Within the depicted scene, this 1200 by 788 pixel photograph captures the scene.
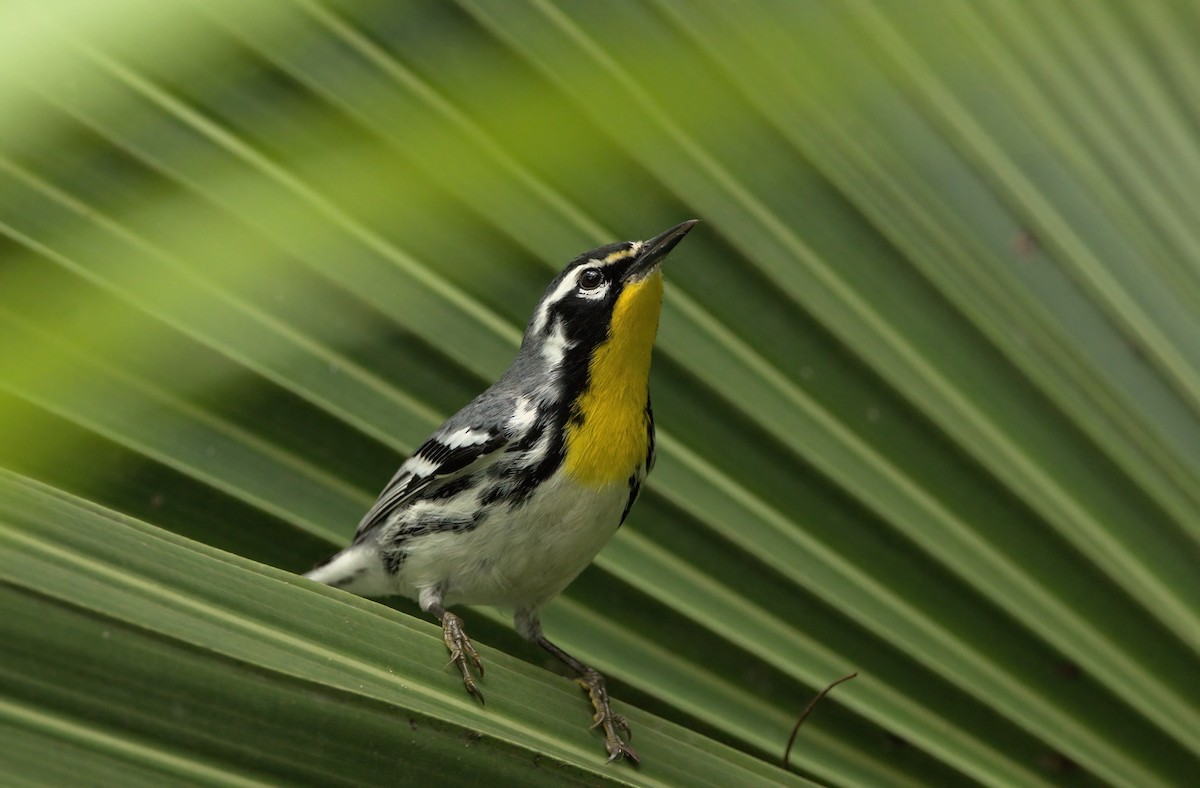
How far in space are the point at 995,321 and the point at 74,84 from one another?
6.96ft

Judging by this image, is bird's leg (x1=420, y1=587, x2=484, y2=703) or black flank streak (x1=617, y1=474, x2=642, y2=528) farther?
black flank streak (x1=617, y1=474, x2=642, y2=528)

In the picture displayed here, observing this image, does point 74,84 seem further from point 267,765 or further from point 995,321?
point 995,321

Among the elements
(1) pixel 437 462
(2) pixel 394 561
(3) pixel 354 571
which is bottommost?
(3) pixel 354 571

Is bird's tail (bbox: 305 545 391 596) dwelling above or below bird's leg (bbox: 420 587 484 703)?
below

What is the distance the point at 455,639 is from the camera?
2309mm

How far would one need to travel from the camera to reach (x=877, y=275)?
9.33 ft

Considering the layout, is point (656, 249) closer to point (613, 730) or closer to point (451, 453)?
point (451, 453)

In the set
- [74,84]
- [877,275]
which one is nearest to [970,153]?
[877,275]

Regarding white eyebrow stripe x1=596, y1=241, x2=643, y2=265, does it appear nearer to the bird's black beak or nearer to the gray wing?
the bird's black beak

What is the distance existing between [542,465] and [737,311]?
0.63 metres

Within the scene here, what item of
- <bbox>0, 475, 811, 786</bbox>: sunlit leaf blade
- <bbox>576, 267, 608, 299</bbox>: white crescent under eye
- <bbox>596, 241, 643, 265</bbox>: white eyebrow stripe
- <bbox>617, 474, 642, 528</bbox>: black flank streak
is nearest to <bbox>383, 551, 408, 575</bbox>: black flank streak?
<bbox>617, 474, 642, 528</bbox>: black flank streak

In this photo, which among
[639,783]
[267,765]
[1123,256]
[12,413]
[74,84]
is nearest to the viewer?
[267,765]

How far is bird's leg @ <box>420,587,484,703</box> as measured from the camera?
5.43 ft

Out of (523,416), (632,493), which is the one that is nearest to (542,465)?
(523,416)
